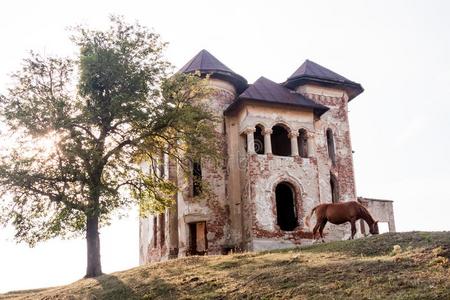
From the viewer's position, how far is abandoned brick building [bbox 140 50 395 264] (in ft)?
92.9

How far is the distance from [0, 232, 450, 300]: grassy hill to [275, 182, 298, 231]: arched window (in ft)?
35.7

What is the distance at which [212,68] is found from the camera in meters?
31.0

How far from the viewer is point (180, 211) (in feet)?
97.1

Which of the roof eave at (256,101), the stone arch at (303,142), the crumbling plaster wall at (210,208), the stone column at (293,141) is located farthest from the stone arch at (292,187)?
the roof eave at (256,101)

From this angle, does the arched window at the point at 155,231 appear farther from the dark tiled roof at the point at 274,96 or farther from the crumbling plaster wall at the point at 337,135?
the crumbling plaster wall at the point at 337,135

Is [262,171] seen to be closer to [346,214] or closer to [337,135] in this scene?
[346,214]

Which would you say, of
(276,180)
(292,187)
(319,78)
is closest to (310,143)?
(292,187)

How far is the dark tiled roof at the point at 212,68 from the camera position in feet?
101

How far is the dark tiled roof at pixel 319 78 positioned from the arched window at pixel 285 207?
6496 mm

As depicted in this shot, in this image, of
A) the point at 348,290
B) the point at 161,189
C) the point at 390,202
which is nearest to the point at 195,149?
the point at 161,189

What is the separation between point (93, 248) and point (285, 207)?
12044mm

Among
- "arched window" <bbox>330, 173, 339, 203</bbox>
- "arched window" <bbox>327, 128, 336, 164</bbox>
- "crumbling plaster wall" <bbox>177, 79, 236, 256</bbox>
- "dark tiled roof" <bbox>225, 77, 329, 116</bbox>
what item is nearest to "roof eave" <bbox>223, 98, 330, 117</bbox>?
"dark tiled roof" <bbox>225, 77, 329, 116</bbox>

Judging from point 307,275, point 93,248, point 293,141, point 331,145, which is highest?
point 331,145

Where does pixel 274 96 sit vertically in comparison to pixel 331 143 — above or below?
above
